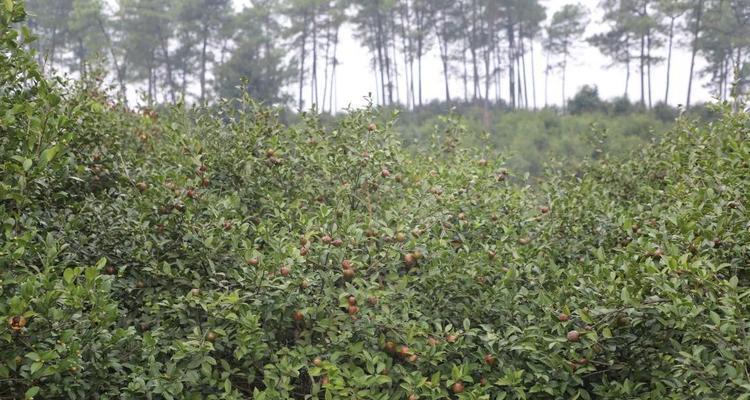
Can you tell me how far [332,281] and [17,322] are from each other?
59.0 inches

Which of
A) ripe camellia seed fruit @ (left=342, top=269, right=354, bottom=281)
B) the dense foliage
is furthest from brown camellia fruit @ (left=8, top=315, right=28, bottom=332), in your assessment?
the dense foliage

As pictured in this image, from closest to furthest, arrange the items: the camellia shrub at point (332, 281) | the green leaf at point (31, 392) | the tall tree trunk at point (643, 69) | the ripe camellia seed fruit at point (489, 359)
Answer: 1. the green leaf at point (31, 392)
2. the camellia shrub at point (332, 281)
3. the ripe camellia seed fruit at point (489, 359)
4. the tall tree trunk at point (643, 69)

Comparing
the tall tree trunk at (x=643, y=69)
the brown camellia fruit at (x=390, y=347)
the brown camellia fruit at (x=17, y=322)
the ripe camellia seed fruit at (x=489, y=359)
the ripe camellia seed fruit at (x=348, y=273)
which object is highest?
the tall tree trunk at (x=643, y=69)

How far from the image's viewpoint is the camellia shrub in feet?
9.80

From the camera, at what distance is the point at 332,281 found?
354 cm

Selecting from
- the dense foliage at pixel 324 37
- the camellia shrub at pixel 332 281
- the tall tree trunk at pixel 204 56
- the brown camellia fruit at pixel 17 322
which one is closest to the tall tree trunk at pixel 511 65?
the dense foliage at pixel 324 37

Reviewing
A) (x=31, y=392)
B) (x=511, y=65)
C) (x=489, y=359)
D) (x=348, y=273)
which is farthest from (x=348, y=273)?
(x=511, y=65)

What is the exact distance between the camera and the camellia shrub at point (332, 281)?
2.99m

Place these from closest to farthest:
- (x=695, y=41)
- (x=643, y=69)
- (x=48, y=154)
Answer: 1. (x=48, y=154)
2. (x=695, y=41)
3. (x=643, y=69)

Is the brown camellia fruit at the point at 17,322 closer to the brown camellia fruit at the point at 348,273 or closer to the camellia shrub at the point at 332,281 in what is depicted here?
the camellia shrub at the point at 332,281

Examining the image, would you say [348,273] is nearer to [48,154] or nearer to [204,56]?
[48,154]

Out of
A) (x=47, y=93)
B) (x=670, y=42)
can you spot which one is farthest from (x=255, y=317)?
(x=670, y=42)

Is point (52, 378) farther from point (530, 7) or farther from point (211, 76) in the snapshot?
point (530, 7)

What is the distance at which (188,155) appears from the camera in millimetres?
4672
